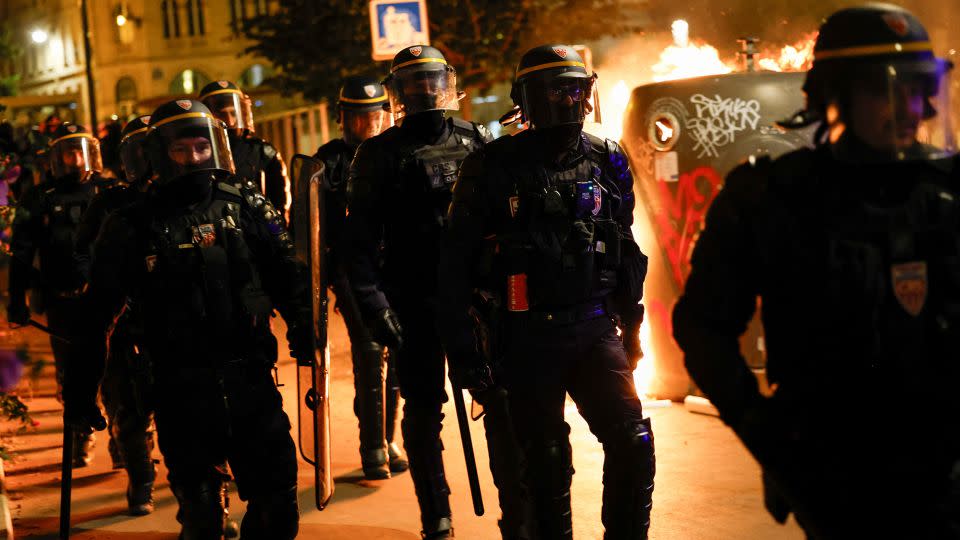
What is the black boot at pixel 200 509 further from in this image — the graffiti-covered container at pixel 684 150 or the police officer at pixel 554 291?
the graffiti-covered container at pixel 684 150

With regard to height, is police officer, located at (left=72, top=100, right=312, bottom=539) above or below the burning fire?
below

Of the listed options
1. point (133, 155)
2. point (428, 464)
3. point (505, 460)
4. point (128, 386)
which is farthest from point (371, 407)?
point (505, 460)

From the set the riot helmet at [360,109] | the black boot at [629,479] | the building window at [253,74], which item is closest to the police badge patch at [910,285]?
the black boot at [629,479]

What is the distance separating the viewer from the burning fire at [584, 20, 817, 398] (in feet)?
27.0

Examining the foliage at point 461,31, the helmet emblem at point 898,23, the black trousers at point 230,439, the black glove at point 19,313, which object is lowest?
the black trousers at point 230,439

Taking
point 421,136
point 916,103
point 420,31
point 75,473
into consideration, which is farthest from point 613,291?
point 420,31

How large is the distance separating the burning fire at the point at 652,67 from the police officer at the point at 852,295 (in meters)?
Answer: 0.37

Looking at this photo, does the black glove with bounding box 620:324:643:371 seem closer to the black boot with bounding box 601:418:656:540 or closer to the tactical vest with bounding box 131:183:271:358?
the black boot with bounding box 601:418:656:540

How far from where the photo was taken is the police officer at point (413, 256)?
205 inches

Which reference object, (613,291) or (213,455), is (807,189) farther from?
(213,455)

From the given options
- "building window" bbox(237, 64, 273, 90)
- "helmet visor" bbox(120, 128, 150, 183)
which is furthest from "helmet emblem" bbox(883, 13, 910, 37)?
"building window" bbox(237, 64, 273, 90)

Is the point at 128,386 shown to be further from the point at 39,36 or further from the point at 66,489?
the point at 39,36

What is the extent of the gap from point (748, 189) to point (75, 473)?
20.2 ft

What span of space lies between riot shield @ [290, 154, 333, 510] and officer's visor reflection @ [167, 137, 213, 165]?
82 centimetres
